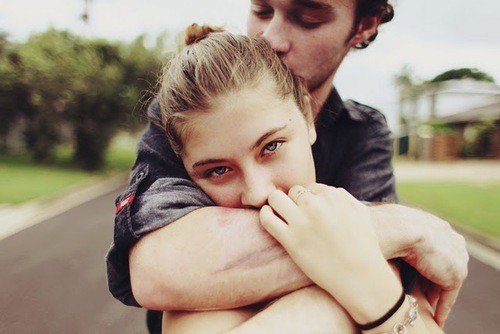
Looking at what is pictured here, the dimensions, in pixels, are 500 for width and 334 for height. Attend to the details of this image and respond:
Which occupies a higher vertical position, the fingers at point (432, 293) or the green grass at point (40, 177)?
the fingers at point (432, 293)

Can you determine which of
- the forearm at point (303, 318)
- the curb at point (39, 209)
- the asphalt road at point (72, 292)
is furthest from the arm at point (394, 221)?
the curb at point (39, 209)

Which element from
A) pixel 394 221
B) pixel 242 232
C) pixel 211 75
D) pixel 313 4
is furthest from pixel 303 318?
pixel 313 4

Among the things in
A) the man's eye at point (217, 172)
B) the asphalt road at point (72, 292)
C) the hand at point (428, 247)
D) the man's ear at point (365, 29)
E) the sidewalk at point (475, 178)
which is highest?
the man's ear at point (365, 29)

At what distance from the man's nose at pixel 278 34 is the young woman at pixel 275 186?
0.28ft

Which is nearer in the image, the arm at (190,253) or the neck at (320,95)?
the arm at (190,253)

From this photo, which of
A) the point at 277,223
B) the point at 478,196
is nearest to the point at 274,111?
the point at 277,223

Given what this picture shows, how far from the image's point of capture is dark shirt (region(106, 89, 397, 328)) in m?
1.17

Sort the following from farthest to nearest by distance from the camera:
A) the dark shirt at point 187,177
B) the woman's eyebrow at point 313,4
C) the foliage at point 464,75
Result: 1. the foliage at point 464,75
2. the woman's eyebrow at point 313,4
3. the dark shirt at point 187,177

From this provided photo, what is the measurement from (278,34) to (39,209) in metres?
10.9

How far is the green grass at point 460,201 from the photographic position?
31.1ft

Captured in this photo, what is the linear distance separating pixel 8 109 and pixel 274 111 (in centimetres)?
2387

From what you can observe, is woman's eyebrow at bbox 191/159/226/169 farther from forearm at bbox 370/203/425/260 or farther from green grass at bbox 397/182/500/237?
green grass at bbox 397/182/500/237

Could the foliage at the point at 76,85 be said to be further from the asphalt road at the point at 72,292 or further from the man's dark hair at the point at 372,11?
the man's dark hair at the point at 372,11

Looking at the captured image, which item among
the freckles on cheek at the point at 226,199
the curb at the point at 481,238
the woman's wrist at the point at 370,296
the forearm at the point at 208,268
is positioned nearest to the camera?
the woman's wrist at the point at 370,296
